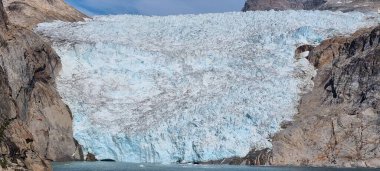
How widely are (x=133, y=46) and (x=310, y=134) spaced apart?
675 inches

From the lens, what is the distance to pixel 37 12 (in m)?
65.8

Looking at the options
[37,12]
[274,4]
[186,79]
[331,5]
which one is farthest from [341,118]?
[274,4]

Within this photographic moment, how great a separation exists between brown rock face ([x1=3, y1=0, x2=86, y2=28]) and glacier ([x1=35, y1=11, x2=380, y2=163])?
90.4 inches

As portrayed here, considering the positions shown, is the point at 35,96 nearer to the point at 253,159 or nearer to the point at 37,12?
the point at 253,159

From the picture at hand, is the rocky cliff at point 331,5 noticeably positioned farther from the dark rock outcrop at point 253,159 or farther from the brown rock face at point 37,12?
the dark rock outcrop at point 253,159

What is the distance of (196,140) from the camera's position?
145 feet

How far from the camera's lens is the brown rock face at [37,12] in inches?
2461

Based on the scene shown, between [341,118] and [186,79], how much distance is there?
1199 cm

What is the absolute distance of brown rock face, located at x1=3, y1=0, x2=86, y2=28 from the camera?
6250cm

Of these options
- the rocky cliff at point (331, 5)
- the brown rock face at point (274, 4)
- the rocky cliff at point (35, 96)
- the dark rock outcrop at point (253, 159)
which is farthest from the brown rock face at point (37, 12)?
the brown rock face at point (274, 4)

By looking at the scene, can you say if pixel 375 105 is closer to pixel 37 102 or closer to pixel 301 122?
pixel 301 122

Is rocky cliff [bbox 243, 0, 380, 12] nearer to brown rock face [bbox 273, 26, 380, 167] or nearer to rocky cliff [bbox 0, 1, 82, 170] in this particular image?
brown rock face [bbox 273, 26, 380, 167]

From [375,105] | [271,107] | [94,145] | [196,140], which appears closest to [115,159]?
[94,145]

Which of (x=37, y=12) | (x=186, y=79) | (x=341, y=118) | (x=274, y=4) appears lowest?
(x=341, y=118)
